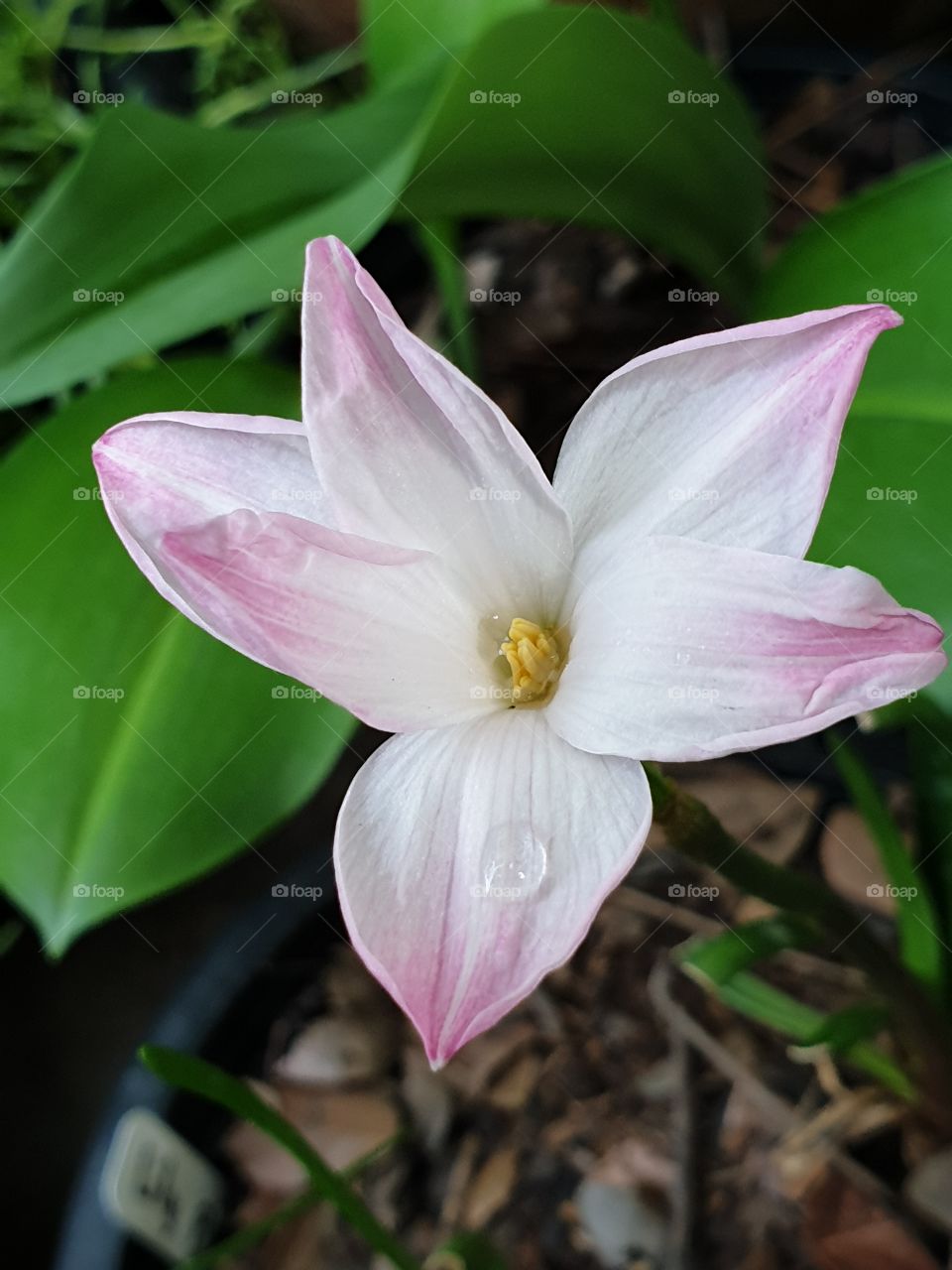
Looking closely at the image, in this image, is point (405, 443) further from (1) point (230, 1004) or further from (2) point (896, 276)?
(1) point (230, 1004)

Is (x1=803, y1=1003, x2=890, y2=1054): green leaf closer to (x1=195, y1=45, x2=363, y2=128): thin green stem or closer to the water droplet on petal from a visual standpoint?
the water droplet on petal

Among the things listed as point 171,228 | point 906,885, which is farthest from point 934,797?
point 171,228

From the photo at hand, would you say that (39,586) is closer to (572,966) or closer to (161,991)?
(572,966)

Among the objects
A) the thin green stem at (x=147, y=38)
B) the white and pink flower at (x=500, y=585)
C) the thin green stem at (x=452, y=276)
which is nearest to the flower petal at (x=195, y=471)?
the white and pink flower at (x=500, y=585)

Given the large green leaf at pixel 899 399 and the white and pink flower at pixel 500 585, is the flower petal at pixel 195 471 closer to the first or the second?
the white and pink flower at pixel 500 585

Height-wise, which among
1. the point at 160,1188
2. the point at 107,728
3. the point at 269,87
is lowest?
the point at 160,1188

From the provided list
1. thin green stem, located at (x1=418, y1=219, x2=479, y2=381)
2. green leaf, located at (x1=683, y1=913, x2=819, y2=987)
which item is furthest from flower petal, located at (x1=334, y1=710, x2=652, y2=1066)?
thin green stem, located at (x1=418, y1=219, x2=479, y2=381)
